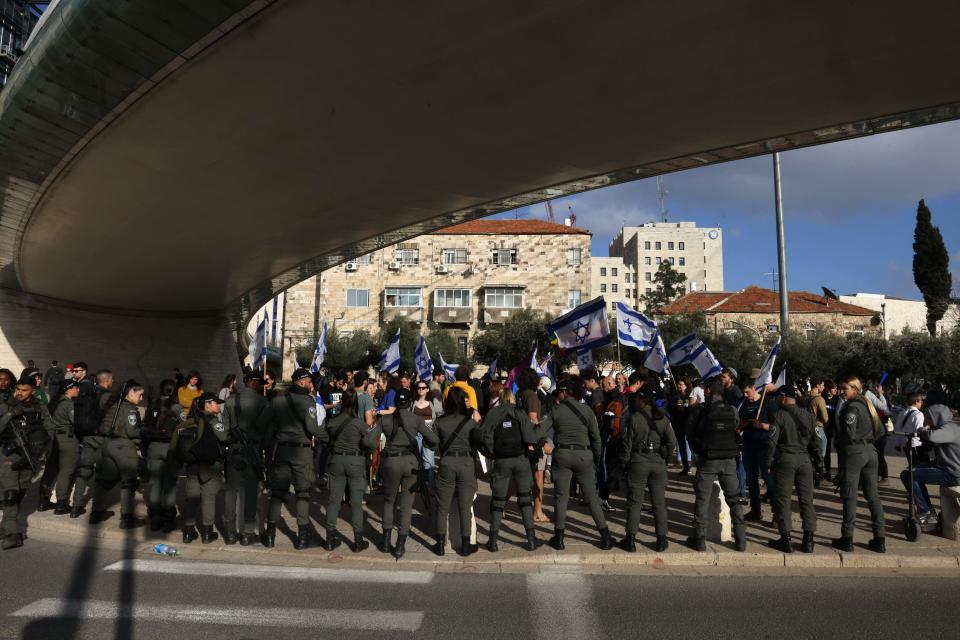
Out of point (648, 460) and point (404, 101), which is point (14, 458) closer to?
point (404, 101)

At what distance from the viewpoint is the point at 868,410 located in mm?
6637

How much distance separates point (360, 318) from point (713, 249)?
77.5 meters

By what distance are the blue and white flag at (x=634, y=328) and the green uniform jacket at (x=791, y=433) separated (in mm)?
6227

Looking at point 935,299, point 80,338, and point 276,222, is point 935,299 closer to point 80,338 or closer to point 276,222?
point 276,222

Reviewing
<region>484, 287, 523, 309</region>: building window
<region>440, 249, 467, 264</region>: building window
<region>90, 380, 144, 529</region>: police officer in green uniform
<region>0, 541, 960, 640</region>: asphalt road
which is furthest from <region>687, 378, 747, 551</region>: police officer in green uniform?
<region>440, 249, 467, 264</region>: building window

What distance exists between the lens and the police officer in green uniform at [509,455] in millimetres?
6426

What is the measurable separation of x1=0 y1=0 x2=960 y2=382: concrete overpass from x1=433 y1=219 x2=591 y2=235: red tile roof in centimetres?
4352

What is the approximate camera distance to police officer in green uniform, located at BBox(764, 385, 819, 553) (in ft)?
20.7

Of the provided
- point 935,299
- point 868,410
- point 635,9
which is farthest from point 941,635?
point 935,299

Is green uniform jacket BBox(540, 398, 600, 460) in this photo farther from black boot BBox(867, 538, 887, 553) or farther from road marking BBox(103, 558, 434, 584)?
black boot BBox(867, 538, 887, 553)

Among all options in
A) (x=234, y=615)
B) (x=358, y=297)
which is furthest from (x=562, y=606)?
(x=358, y=297)

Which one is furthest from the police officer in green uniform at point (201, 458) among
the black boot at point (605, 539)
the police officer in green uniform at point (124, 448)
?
the black boot at point (605, 539)

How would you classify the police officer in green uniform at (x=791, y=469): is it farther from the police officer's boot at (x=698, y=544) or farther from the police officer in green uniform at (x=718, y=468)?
the police officer's boot at (x=698, y=544)

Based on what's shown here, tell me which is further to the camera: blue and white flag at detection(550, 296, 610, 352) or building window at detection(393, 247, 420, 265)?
building window at detection(393, 247, 420, 265)
